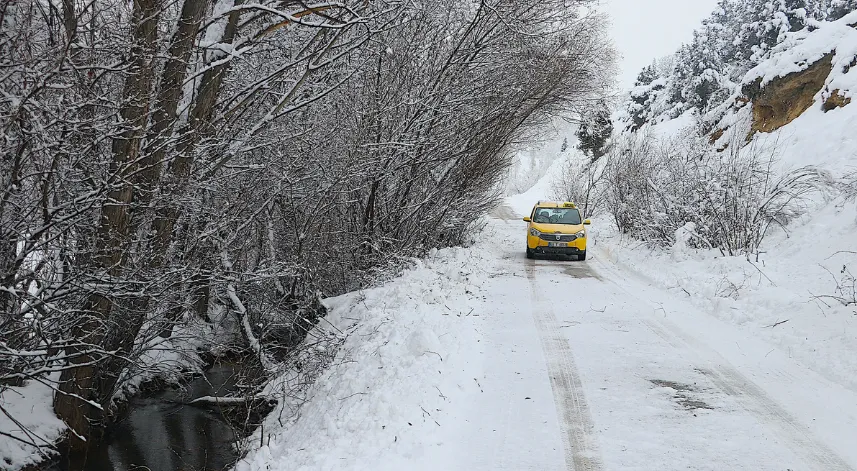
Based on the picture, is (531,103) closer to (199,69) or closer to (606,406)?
(199,69)

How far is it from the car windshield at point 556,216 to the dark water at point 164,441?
40.8 feet

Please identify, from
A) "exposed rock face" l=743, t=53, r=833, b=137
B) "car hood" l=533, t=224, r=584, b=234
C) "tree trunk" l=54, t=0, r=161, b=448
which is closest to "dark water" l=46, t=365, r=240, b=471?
"tree trunk" l=54, t=0, r=161, b=448

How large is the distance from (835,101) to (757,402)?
68.6ft

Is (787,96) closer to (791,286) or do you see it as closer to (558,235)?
(558,235)

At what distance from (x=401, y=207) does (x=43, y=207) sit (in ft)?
28.9

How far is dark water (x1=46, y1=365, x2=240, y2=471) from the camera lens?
7652 mm

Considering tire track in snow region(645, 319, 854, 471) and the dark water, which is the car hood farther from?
the dark water

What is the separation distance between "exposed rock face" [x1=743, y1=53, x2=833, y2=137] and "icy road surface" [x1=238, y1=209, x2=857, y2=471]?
61.0 ft

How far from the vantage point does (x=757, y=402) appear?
252 inches

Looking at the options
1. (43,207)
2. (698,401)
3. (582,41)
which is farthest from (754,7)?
(43,207)

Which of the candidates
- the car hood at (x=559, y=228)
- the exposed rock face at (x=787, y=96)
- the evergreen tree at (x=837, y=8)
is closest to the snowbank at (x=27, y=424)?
the car hood at (x=559, y=228)

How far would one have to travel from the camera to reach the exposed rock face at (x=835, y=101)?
2223cm

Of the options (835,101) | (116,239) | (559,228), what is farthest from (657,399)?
(835,101)

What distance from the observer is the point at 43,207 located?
18.9ft
